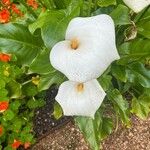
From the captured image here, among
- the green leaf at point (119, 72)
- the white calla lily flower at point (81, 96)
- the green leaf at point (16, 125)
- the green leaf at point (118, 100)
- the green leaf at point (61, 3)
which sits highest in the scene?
the green leaf at point (61, 3)

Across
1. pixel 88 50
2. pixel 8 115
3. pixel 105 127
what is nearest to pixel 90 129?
pixel 105 127

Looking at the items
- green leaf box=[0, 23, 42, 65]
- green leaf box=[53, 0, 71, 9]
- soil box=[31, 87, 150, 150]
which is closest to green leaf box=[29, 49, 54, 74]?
green leaf box=[0, 23, 42, 65]

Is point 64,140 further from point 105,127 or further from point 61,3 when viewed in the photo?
point 61,3

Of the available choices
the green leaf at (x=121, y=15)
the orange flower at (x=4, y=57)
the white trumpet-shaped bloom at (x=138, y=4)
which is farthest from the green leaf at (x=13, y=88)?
the white trumpet-shaped bloom at (x=138, y=4)

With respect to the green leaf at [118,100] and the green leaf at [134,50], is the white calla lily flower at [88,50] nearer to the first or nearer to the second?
the green leaf at [134,50]

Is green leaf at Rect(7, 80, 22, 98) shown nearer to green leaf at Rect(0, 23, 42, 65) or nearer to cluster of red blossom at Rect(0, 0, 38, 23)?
green leaf at Rect(0, 23, 42, 65)

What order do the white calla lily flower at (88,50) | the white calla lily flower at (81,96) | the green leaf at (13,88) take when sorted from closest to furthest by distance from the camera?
the white calla lily flower at (88,50)
the white calla lily flower at (81,96)
the green leaf at (13,88)
